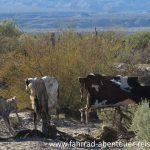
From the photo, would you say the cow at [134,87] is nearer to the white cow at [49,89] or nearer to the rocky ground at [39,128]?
the rocky ground at [39,128]

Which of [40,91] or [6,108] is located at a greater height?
[40,91]

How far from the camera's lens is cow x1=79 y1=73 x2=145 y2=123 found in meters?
14.2

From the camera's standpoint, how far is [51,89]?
1416 cm

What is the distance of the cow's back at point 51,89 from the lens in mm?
13836

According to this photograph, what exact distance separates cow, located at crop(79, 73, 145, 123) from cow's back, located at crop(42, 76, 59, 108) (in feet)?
2.30

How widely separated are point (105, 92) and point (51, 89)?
141 cm

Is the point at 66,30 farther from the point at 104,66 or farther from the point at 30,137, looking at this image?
the point at 30,137

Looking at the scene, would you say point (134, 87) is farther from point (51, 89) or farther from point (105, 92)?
point (51, 89)

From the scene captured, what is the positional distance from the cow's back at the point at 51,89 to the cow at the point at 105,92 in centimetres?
70

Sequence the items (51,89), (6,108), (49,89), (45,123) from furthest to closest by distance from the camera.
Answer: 1. (6,108)
2. (51,89)
3. (49,89)
4. (45,123)

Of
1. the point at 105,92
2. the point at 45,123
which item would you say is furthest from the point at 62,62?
the point at 45,123

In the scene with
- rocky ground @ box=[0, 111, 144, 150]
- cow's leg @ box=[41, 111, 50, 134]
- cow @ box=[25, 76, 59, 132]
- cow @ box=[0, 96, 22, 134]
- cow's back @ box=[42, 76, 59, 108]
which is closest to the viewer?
rocky ground @ box=[0, 111, 144, 150]

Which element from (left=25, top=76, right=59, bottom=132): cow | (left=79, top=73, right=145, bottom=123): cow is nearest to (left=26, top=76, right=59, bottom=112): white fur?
(left=25, top=76, right=59, bottom=132): cow

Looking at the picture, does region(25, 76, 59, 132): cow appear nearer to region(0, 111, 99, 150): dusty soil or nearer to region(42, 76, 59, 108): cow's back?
region(42, 76, 59, 108): cow's back
